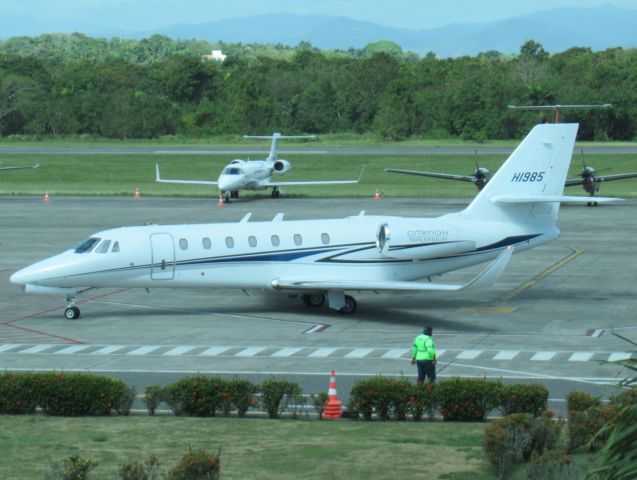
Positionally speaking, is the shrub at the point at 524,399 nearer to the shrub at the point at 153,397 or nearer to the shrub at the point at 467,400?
the shrub at the point at 467,400

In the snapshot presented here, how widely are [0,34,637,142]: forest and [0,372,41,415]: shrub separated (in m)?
93.5

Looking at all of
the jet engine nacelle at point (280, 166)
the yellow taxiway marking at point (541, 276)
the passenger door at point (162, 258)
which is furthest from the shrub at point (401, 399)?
the jet engine nacelle at point (280, 166)

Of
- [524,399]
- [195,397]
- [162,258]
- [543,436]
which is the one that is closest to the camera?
[543,436]

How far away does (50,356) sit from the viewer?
→ 90.9ft

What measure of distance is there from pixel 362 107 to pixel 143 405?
10730cm

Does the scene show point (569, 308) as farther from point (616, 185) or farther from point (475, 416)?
point (616, 185)

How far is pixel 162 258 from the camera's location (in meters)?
32.3

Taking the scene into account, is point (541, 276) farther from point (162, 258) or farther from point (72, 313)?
point (72, 313)

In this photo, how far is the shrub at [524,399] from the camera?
65.2 ft

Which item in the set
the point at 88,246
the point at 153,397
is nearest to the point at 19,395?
the point at 153,397

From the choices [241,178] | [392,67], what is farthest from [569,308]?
[392,67]

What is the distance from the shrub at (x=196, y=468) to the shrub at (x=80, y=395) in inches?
277

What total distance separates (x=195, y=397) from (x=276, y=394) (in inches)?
56.1

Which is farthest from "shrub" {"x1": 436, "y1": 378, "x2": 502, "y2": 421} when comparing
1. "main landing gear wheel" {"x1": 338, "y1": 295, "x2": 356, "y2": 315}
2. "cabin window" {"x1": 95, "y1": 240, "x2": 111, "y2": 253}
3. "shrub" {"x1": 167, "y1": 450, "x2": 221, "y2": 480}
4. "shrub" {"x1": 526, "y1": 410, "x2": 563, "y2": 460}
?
"cabin window" {"x1": 95, "y1": 240, "x2": 111, "y2": 253}
